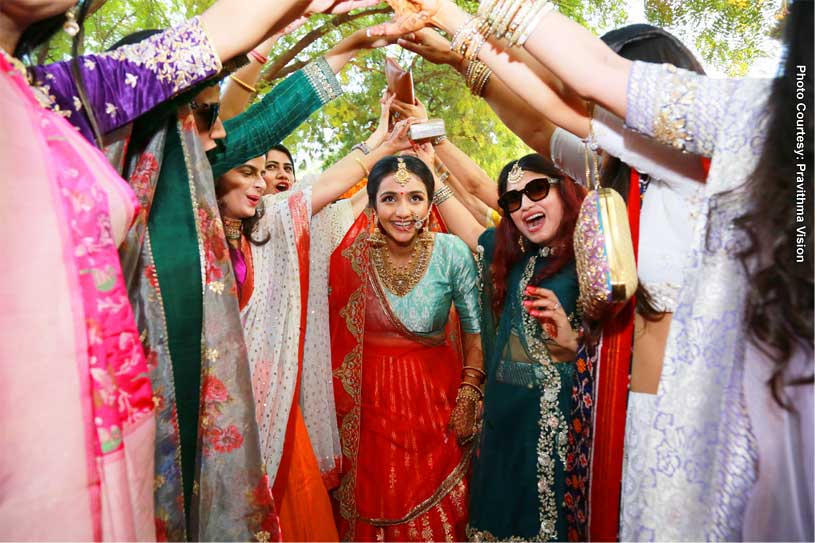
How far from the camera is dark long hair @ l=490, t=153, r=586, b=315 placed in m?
2.27

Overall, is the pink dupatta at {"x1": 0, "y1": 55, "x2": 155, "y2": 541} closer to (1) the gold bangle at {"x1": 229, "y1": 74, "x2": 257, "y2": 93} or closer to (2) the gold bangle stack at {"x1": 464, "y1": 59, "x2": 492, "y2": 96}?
(1) the gold bangle at {"x1": 229, "y1": 74, "x2": 257, "y2": 93}

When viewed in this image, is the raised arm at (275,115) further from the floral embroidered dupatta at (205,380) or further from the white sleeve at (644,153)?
the white sleeve at (644,153)

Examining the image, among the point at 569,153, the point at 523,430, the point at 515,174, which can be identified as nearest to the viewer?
the point at 569,153

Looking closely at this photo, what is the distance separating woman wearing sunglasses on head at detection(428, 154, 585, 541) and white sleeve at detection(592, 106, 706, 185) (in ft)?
2.60

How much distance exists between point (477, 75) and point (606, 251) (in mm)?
804

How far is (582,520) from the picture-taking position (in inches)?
72.8

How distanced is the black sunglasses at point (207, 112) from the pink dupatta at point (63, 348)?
43cm

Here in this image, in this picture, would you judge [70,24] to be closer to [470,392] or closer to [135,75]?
[135,75]

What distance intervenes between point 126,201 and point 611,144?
113 cm

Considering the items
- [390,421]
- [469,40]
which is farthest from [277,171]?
[469,40]

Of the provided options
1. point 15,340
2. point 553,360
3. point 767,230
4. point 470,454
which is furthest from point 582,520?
point 15,340

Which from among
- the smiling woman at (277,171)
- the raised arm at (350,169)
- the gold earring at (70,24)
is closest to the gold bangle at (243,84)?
the gold earring at (70,24)

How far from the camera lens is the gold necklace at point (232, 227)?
2.37 metres

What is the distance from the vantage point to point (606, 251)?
50.3 inches
